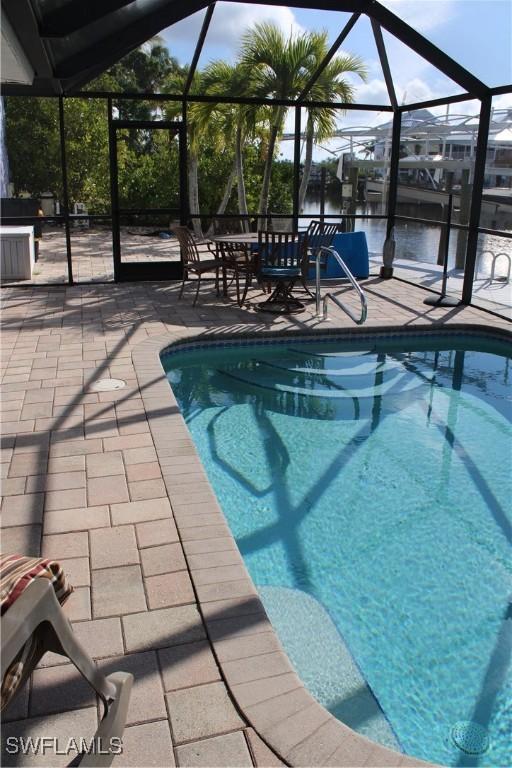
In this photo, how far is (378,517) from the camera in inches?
144

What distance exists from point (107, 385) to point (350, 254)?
5.46 meters

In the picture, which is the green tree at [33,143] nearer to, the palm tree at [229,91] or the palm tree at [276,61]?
the palm tree at [229,91]

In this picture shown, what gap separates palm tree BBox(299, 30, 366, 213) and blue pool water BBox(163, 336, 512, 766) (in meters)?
4.55

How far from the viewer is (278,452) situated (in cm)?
443

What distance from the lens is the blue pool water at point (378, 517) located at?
8.04 feet

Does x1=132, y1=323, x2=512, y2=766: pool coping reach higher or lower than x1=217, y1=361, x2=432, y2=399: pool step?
higher

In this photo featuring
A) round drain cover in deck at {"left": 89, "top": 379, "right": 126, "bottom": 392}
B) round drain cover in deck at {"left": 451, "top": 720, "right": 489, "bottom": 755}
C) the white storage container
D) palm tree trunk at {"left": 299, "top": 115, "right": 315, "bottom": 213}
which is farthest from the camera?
palm tree trunk at {"left": 299, "top": 115, "right": 315, "bottom": 213}

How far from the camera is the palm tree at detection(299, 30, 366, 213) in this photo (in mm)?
9031

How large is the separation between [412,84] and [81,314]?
206 inches

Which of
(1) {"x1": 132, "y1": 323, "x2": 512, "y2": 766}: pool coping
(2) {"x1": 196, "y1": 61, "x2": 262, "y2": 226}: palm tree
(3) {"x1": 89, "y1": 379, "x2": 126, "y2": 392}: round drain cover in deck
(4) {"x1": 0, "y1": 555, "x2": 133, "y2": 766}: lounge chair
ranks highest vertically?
(2) {"x1": 196, "y1": 61, "x2": 262, "y2": 226}: palm tree

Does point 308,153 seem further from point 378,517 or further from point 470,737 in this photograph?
point 470,737

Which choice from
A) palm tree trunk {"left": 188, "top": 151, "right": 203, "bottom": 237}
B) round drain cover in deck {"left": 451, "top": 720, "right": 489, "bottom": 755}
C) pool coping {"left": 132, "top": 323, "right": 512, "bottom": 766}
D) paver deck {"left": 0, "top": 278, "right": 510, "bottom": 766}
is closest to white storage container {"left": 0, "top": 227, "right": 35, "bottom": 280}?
palm tree trunk {"left": 188, "top": 151, "right": 203, "bottom": 237}

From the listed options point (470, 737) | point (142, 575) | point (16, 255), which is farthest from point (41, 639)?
point (16, 255)

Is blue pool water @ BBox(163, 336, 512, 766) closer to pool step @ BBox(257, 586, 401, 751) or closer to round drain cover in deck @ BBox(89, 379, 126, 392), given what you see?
pool step @ BBox(257, 586, 401, 751)
